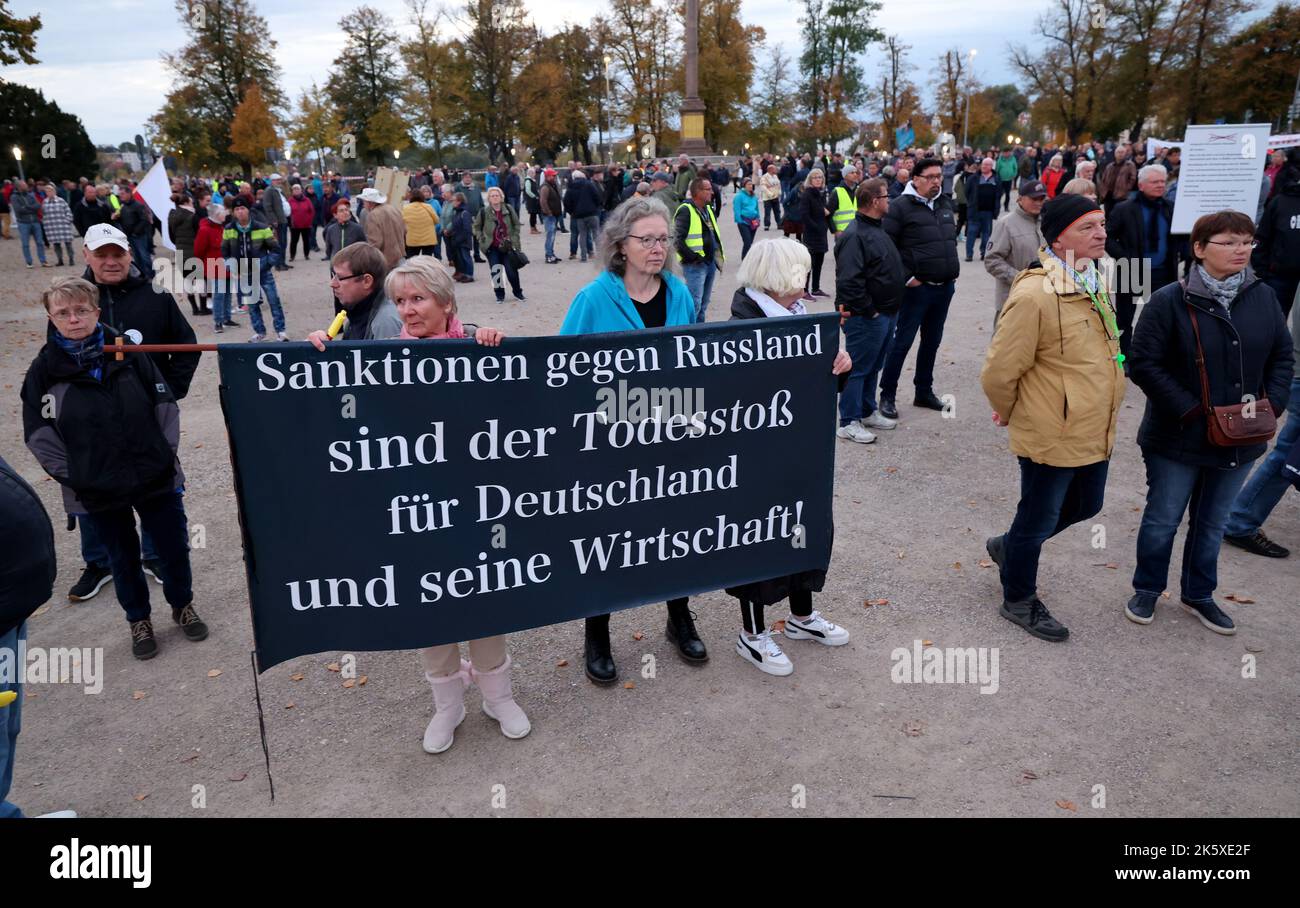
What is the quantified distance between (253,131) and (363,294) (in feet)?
173

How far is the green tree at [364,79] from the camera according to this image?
201 ft

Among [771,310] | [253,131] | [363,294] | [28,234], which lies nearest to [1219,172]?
[771,310]

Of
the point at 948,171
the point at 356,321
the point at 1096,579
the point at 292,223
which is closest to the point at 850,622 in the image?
the point at 1096,579

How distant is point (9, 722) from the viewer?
2.90 meters

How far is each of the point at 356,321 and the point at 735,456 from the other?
197 centimetres

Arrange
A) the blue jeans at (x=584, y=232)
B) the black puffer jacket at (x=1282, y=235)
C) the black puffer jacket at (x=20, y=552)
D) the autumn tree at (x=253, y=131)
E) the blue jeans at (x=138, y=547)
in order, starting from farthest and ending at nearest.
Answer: the autumn tree at (x=253, y=131)
the blue jeans at (x=584, y=232)
the black puffer jacket at (x=1282, y=235)
the blue jeans at (x=138, y=547)
the black puffer jacket at (x=20, y=552)

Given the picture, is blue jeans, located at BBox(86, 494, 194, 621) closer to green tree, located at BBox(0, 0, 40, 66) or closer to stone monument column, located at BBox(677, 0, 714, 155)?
green tree, located at BBox(0, 0, 40, 66)

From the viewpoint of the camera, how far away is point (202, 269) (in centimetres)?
1313

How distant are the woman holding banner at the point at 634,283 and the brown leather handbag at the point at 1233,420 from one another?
241 centimetres

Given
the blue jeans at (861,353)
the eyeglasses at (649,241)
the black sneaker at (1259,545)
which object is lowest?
the black sneaker at (1259,545)

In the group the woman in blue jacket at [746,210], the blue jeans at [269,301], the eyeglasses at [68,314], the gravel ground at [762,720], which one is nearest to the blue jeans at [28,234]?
the blue jeans at [269,301]

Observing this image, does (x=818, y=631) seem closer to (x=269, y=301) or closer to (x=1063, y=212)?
(x=1063, y=212)

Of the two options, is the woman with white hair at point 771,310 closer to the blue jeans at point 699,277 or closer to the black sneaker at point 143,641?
the black sneaker at point 143,641

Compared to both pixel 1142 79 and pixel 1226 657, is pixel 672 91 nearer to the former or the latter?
pixel 1142 79
